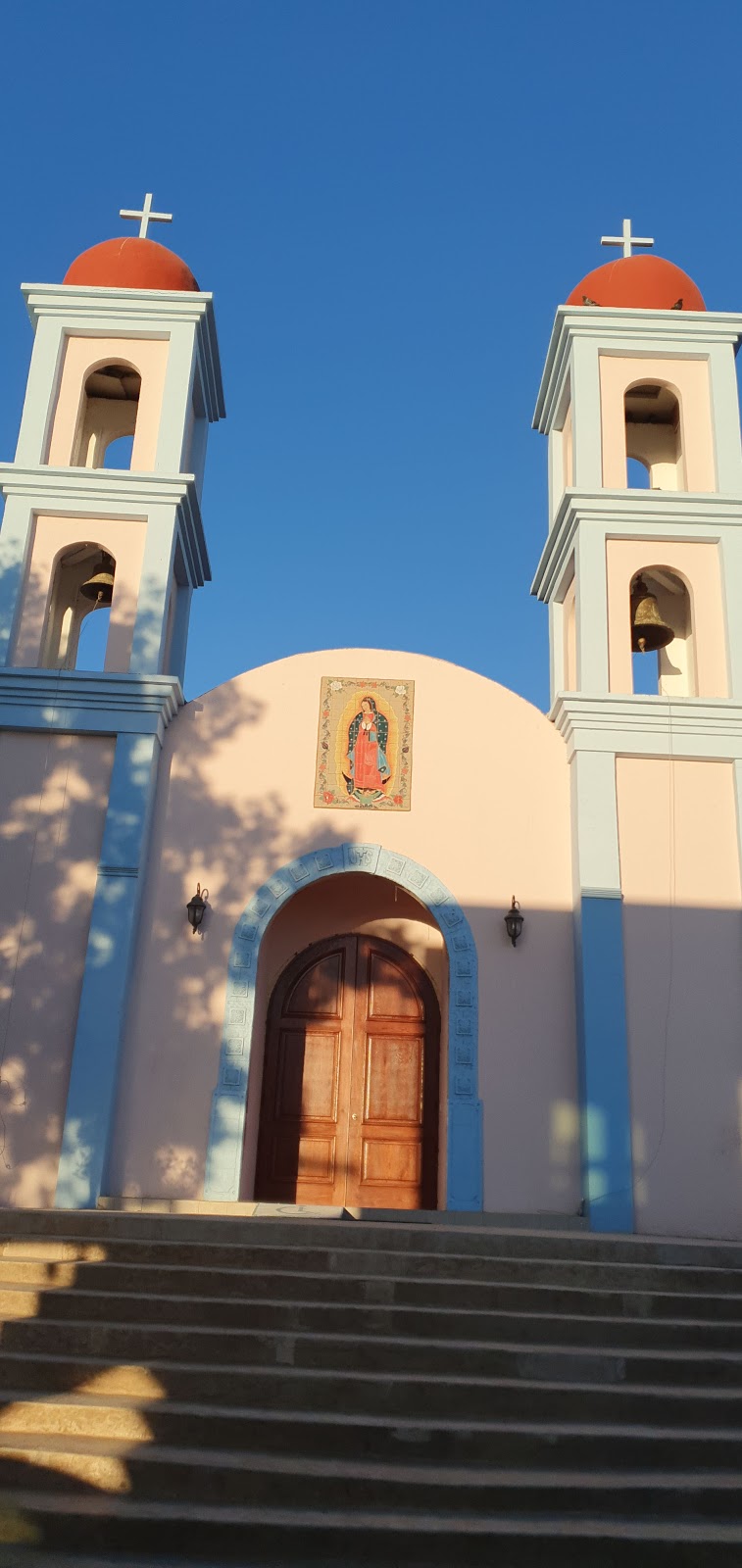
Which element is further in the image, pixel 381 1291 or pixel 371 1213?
pixel 371 1213

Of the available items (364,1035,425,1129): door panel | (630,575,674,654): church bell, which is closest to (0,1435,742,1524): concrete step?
(364,1035,425,1129): door panel

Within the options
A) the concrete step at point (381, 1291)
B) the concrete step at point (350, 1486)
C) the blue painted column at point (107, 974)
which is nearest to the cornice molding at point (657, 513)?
the blue painted column at point (107, 974)

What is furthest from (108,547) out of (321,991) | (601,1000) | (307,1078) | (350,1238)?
(350,1238)

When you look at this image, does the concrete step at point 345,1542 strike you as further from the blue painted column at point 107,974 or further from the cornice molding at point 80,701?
the cornice molding at point 80,701

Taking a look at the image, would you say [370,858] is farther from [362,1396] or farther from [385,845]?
[362,1396]

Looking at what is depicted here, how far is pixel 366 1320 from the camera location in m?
6.54

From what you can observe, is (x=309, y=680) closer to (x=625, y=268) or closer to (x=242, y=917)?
(x=242, y=917)

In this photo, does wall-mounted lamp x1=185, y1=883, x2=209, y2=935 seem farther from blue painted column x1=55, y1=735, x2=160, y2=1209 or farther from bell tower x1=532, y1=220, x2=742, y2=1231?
bell tower x1=532, y1=220, x2=742, y2=1231

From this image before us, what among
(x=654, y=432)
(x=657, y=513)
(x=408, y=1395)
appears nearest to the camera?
(x=408, y=1395)

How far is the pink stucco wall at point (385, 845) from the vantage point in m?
9.74

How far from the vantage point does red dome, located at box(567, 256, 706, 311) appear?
40.2 feet

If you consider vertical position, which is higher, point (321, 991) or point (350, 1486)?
point (321, 991)

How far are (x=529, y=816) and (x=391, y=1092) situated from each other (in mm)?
2771

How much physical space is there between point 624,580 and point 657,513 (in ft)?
2.30
